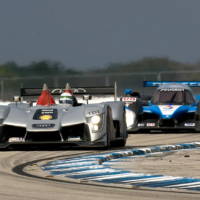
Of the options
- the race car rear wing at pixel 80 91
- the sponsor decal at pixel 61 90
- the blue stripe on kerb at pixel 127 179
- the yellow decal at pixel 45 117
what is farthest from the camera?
the sponsor decal at pixel 61 90

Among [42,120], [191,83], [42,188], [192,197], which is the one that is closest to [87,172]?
[42,188]

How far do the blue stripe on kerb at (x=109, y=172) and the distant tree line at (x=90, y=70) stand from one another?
64.3 ft

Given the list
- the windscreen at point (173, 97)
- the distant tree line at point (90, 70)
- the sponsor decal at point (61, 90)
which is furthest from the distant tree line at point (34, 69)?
the sponsor decal at point (61, 90)

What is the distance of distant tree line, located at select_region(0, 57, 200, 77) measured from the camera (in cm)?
3173

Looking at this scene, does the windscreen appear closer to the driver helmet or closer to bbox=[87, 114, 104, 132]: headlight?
the driver helmet

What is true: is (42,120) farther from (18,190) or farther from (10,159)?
(18,190)

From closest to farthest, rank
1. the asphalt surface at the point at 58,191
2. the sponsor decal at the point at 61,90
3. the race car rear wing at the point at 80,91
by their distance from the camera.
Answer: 1. the asphalt surface at the point at 58,191
2. the race car rear wing at the point at 80,91
3. the sponsor decal at the point at 61,90

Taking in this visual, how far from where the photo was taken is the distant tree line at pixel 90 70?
3173 centimetres

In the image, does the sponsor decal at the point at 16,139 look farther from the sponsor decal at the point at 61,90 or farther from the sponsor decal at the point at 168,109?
the sponsor decal at the point at 168,109

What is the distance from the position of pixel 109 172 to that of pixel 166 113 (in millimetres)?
9674

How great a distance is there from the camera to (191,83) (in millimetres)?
21531

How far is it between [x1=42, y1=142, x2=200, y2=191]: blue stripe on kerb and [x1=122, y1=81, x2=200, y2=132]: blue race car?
6.06m

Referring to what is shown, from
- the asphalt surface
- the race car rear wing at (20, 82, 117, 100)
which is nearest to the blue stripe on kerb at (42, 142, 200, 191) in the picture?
the asphalt surface

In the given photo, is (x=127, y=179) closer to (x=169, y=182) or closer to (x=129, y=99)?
(x=169, y=182)
